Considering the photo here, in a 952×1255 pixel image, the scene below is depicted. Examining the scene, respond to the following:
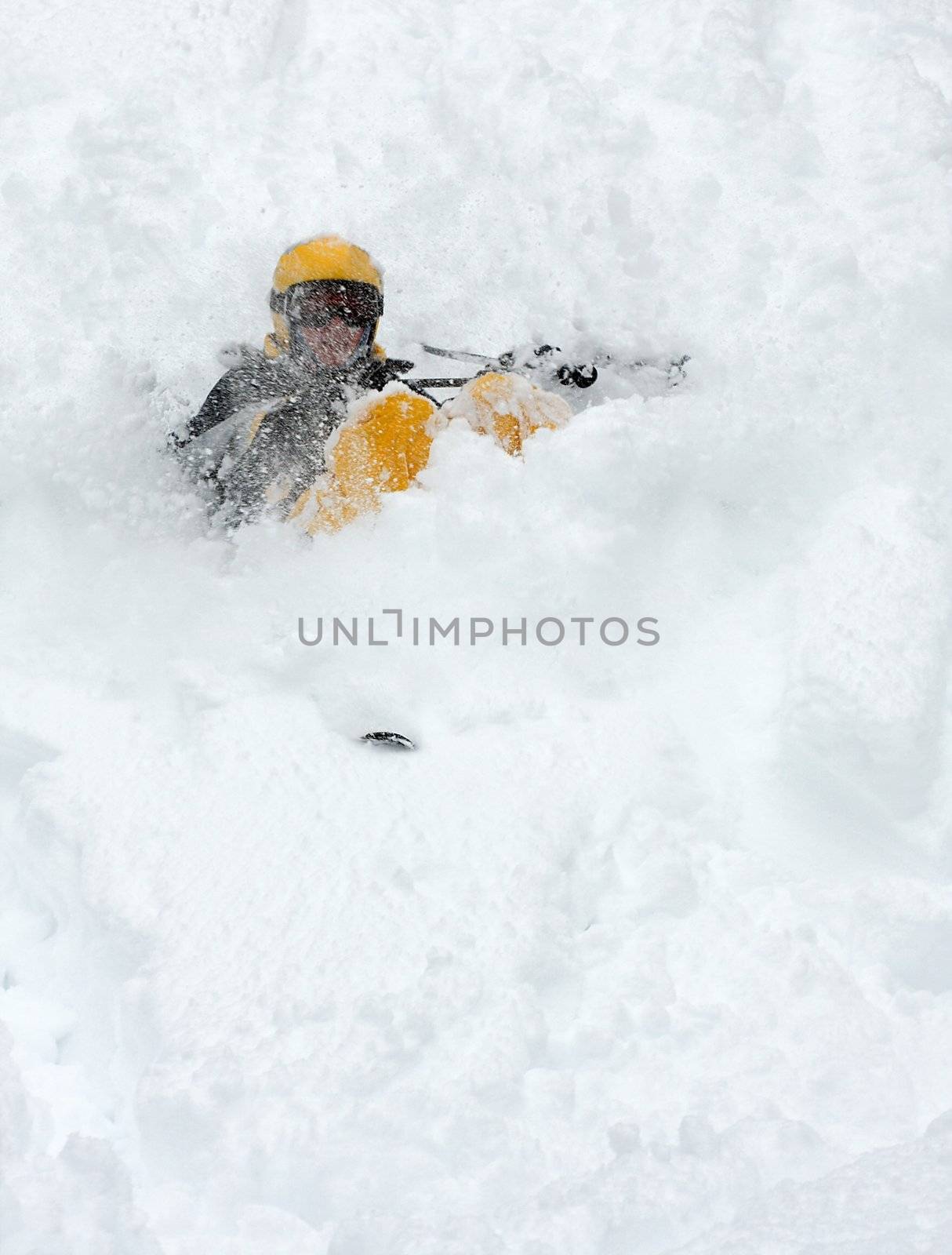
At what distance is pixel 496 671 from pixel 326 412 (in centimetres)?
120

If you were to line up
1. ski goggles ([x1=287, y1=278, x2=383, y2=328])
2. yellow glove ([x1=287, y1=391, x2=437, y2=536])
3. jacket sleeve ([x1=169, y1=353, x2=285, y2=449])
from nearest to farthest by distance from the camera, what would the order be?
yellow glove ([x1=287, y1=391, x2=437, y2=536])
ski goggles ([x1=287, y1=278, x2=383, y2=328])
jacket sleeve ([x1=169, y1=353, x2=285, y2=449])

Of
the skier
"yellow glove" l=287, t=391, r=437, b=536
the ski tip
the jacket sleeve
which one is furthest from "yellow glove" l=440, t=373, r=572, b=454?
the ski tip

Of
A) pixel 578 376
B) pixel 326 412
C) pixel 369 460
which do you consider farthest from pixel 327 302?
pixel 578 376

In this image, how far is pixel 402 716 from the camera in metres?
2.84

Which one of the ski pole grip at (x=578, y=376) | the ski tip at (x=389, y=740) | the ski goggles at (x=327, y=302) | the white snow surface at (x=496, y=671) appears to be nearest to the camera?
the white snow surface at (x=496, y=671)

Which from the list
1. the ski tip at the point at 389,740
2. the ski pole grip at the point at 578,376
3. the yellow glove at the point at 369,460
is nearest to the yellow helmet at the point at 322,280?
the yellow glove at the point at 369,460

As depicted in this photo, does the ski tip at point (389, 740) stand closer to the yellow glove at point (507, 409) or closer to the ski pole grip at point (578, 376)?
the yellow glove at point (507, 409)

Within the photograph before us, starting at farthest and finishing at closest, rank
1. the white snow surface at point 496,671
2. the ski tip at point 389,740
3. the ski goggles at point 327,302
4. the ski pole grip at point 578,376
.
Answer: the ski pole grip at point 578,376 < the ski goggles at point 327,302 < the ski tip at point 389,740 < the white snow surface at point 496,671

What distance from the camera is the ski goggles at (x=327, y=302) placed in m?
3.57

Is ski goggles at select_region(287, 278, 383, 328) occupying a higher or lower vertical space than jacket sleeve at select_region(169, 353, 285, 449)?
higher

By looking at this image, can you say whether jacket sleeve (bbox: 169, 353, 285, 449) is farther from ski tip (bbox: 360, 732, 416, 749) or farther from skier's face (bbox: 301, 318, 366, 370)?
ski tip (bbox: 360, 732, 416, 749)

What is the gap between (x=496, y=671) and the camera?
2945 millimetres

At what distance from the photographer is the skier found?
130 inches

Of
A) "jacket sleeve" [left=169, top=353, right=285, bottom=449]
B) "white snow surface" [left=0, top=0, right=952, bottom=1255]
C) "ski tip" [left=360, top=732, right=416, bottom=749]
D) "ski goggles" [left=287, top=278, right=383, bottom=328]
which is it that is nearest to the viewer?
"white snow surface" [left=0, top=0, right=952, bottom=1255]
